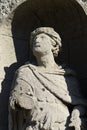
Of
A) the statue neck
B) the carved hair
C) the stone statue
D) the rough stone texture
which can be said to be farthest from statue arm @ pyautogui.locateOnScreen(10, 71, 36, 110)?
the rough stone texture

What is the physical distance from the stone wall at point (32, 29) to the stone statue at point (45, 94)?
327 millimetres

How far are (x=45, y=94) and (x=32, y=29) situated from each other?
1169 millimetres

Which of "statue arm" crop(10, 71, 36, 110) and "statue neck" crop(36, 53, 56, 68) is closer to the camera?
"statue arm" crop(10, 71, 36, 110)

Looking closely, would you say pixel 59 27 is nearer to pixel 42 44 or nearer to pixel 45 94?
pixel 42 44

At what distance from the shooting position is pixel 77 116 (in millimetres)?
11594

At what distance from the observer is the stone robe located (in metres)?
11.6

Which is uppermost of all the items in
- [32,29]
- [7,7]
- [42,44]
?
[7,7]

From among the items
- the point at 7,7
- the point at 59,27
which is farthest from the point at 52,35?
the point at 7,7

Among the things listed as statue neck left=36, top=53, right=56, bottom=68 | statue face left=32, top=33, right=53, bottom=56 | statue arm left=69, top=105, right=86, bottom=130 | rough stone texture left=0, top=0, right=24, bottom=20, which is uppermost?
rough stone texture left=0, top=0, right=24, bottom=20

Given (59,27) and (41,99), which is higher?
(59,27)

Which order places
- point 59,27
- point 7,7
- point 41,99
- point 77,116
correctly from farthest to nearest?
1. point 59,27
2. point 7,7
3. point 41,99
4. point 77,116

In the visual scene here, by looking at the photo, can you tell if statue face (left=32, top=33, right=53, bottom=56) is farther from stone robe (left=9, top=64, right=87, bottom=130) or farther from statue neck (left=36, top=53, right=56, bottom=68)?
stone robe (left=9, top=64, right=87, bottom=130)

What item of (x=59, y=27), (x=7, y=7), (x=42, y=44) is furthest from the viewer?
(x=59, y=27)

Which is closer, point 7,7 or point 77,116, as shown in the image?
point 77,116
